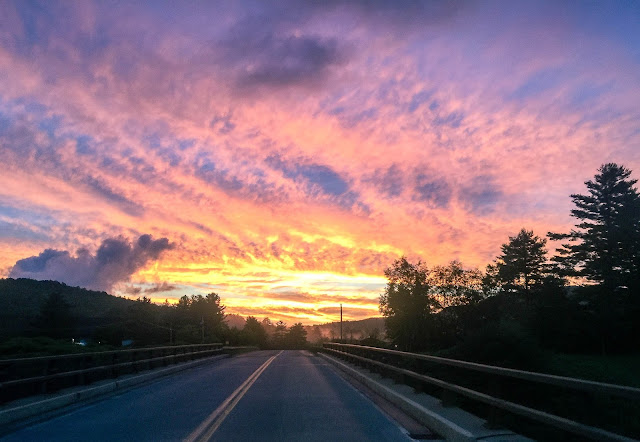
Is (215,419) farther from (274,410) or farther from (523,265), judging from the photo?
(523,265)

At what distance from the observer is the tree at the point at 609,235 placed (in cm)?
6450

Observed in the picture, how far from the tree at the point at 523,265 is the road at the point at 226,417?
74.9 metres

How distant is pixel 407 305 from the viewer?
81000mm

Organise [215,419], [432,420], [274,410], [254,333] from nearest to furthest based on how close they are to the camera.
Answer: [432,420], [215,419], [274,410], [254,333]

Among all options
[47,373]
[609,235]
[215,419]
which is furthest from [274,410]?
[609,235]

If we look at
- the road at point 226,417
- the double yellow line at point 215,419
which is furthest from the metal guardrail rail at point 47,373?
the double yellow line at point 215,419

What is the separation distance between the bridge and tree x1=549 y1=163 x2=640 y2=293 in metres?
57.7

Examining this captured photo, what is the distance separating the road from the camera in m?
9.02

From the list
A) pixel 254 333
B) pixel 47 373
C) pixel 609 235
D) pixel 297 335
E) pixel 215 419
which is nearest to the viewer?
pixel 215 419

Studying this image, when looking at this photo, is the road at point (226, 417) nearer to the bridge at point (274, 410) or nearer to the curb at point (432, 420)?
the bridge at point (274, 410)

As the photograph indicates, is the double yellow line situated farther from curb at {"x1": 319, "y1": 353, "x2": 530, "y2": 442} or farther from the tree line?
the tree line

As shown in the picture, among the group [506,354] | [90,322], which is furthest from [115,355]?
[90,322]

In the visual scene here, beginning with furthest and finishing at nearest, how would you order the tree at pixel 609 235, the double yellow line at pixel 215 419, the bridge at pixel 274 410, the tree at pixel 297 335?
the tree at pixel 297 335, the tree at pixel 609 235, the double yellow line at pixel 215 419, the bridge at pixel 274 410

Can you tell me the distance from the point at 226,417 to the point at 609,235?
216ft
